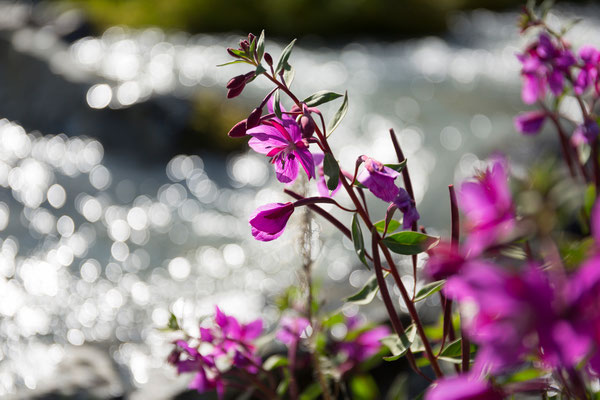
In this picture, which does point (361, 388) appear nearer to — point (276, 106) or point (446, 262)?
point (276, 106)

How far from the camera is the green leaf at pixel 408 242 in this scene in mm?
760

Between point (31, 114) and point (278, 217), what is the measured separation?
4.93 metres

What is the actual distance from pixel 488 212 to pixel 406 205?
0.91ft

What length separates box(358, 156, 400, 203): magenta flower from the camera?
0.74 m

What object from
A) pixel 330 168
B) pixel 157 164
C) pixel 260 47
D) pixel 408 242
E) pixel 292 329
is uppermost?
pixel 157 164

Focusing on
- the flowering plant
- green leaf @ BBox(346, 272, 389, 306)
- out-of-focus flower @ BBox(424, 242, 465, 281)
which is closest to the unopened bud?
the flowering plant

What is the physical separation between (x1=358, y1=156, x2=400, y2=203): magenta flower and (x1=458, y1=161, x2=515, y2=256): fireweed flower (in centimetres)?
21

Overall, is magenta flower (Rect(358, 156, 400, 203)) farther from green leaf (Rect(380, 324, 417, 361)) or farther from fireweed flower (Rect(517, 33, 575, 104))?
fireweed flower (Rect(517, 33, 575, 104))

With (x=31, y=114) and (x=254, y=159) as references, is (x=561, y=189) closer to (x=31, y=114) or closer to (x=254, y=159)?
(x=254, y=159)

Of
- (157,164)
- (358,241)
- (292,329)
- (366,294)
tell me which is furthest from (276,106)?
(157,164)

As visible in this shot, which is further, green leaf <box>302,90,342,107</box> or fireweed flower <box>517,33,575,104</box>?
fireweed flower <box>517,33,575,104</box>

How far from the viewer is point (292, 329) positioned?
1200 millimetres

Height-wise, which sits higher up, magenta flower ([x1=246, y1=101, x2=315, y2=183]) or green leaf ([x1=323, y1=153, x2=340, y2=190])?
magenta flower ([x1=246, y1=101, x2=315, y2=183])

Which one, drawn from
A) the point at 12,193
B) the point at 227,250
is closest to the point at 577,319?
the point at 227,250
